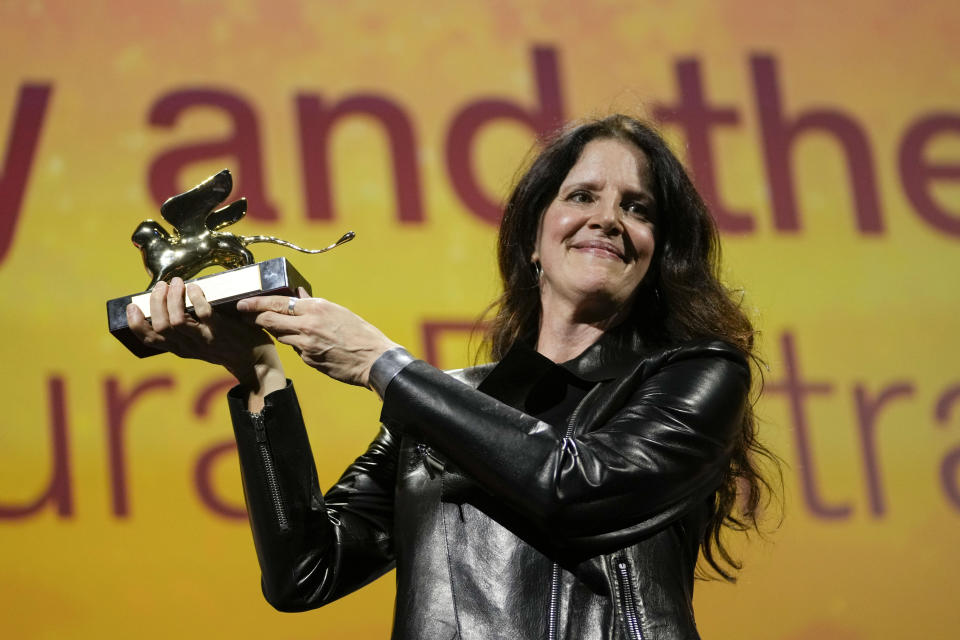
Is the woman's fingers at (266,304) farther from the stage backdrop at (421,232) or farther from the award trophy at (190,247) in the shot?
the stage backdrop at (421,232)

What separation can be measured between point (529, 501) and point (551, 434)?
0.07 meters

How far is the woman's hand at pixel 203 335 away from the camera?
1365 millimetres

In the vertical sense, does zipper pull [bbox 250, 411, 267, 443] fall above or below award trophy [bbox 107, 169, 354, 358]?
below

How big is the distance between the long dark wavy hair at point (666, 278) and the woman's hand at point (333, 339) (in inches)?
15.4

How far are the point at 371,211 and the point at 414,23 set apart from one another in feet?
1.41

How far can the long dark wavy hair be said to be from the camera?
1.48 metres

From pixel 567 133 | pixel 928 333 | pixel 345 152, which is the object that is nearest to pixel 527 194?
pixel 567 133

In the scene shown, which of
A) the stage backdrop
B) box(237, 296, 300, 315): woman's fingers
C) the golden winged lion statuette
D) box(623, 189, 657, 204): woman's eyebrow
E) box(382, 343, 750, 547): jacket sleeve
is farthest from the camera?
the stage backdrop

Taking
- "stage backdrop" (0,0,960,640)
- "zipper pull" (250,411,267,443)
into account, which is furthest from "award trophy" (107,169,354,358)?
"stage backdrop" (0,0,960,640)

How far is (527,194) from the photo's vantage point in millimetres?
1729

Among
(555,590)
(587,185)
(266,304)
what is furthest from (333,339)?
(587,185)

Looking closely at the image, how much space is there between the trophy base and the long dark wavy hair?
452 millimetres

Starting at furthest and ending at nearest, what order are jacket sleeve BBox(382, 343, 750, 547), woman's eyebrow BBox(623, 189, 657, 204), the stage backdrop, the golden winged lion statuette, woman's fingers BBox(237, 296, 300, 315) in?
1. the stage backdrop
2. woman's eyebrow BBox(623, 189, 657, 204)
3. the golden winged lion statuette
4. woman's fingers BBox(237, 296, 300, 315)
5. jacket sleeve BBox(382, 343, 750, 547)

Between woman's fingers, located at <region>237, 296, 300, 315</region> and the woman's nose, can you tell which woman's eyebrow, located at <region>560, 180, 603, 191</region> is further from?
woman's fingers, located at <region>237, 296, 300, 315</region>
